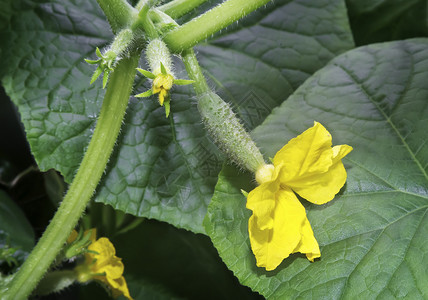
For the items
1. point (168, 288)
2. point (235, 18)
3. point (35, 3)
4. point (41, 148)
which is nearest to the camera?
point (235, 18)

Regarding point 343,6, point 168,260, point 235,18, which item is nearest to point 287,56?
point 343,6

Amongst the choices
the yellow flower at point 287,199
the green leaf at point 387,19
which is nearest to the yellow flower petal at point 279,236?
the yellow flower at point 287,199

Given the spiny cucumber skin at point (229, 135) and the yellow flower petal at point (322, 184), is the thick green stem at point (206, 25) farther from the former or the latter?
the yellow flower petal at point (322, 184)

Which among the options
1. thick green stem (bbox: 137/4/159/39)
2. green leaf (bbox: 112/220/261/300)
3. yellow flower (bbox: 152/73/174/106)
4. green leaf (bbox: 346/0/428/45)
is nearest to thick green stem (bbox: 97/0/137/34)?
thick green stem (bbox: 137/4/159/39)

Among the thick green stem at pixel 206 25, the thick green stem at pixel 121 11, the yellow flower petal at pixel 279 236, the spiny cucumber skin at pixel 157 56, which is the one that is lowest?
the yellow flower petal at pixel 279 236

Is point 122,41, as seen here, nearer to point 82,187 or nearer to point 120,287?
point 82,187

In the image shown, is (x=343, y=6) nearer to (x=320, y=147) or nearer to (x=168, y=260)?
(x=320, y=147)
